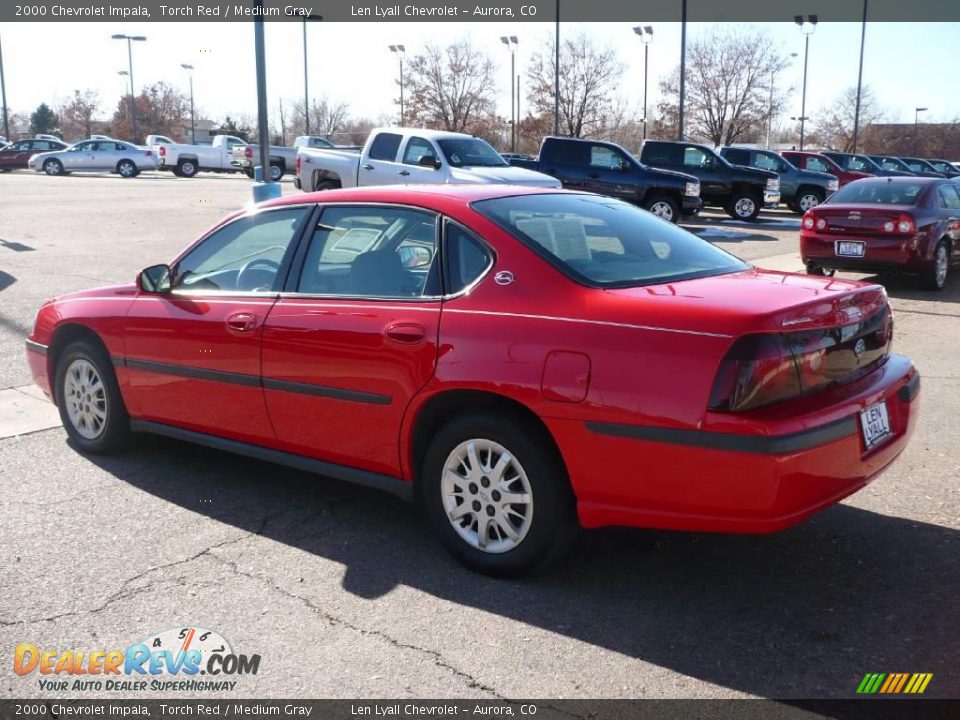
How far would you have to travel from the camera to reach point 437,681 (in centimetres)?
321

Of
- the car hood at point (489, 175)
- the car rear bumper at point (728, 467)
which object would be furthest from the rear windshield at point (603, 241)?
the car hood at point (489, 175)

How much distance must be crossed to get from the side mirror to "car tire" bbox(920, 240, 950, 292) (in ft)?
32.7

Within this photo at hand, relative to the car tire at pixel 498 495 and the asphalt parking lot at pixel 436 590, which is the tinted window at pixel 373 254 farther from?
the asphalt parking lot at pixel 436 590

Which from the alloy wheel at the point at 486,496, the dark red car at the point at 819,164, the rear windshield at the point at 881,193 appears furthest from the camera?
the dark red car at the point at 819,164

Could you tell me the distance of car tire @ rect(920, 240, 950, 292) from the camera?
39.5 feet

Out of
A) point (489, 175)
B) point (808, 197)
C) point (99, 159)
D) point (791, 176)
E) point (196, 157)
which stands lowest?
point (808, 197)

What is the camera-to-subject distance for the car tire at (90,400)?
545cm

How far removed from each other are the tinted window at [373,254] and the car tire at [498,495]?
68 centimetres

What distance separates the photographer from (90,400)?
18.3 feet

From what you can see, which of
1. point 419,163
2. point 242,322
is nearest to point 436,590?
point 242,322

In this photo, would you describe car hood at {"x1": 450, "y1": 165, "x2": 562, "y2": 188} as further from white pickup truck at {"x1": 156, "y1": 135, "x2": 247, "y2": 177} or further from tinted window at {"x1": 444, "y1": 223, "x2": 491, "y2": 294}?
white pickup truck at {"x1": 156, "y1": 135, "x2": 247, "y2": 177}

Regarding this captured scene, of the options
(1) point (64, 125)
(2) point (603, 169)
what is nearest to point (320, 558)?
(2) point (603, 169)

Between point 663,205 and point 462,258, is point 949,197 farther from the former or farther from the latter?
point 462,258

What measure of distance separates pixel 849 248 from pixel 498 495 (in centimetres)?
948
